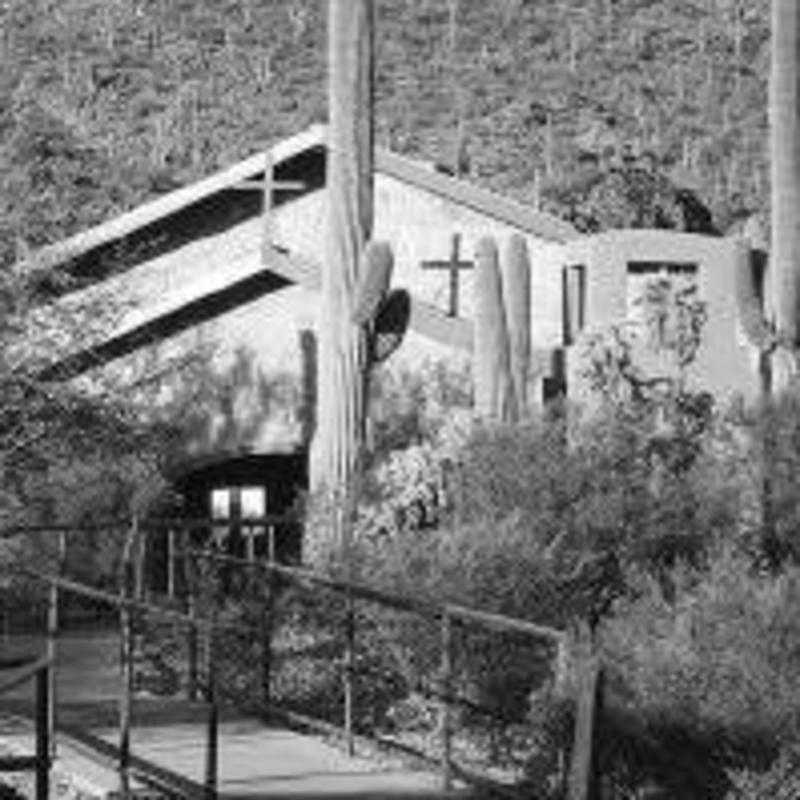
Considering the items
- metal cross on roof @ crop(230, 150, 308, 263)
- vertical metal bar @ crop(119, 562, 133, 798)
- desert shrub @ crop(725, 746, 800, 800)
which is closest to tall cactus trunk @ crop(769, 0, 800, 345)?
metal cross on roof @ crop(230, 150, 308, 263)

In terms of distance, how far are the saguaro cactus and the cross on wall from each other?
5.41m

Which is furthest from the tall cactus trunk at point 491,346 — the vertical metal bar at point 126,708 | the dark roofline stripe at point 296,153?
the vertical metal bar at point 126,708

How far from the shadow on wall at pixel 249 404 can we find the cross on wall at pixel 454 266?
4.19m

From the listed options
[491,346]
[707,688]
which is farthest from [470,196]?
[707,688]

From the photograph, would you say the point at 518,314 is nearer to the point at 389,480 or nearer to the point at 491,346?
the point at 491,346

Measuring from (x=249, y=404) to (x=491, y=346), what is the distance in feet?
16.0

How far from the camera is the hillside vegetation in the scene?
44500 mm

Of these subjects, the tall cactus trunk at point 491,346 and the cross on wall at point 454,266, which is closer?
the tall cactus trunk at point 491,346

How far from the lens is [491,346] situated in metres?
20.1

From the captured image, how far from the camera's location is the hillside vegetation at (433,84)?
44500mm

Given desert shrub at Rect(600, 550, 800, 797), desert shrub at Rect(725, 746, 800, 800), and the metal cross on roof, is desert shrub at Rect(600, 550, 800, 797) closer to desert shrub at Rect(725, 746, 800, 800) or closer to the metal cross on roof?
desert shrub at Rect(725, 746, 800, 800)

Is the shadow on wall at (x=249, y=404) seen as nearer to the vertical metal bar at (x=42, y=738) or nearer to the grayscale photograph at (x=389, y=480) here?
the grayscale photograph at (x=389, y=480)

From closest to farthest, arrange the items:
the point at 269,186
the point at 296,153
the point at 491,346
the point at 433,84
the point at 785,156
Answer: the point at 491,346, the point at 785,156, the point at 269,186, the point at 296,153, the point at 433,84

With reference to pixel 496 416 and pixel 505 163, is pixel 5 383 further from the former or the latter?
pixel 505 163
